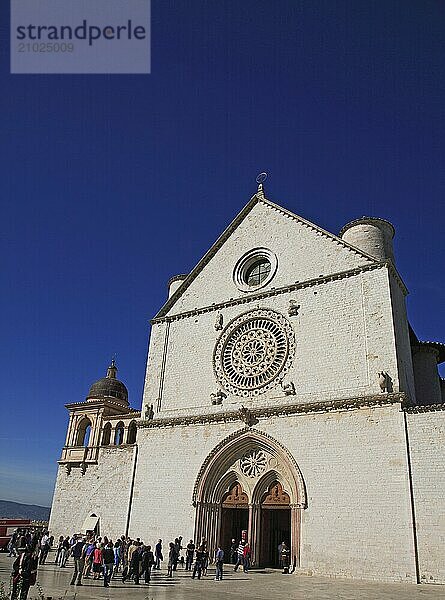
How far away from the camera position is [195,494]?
18.4 m

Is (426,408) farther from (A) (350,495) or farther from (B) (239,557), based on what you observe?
(B) (239,557)

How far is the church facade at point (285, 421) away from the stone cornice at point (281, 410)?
0.18ft

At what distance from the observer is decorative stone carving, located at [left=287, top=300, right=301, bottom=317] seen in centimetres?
1911

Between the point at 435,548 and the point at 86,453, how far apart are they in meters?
17.0

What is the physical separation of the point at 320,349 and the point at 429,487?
5.90 m

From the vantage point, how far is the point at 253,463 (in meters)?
18.1

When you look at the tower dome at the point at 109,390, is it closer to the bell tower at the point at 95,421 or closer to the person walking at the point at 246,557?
the bell tower at the point at 95,421

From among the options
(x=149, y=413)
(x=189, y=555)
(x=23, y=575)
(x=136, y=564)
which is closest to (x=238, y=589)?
(x=136, y=564)

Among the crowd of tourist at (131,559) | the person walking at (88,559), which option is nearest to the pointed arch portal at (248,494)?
Answer: the crowd of tourist at (131,559)

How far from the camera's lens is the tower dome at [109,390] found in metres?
26.8

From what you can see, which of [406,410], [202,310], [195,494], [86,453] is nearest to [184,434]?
[195,494]

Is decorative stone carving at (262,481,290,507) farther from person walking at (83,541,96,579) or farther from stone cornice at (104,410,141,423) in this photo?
stone cornice at (104,410,141,423)

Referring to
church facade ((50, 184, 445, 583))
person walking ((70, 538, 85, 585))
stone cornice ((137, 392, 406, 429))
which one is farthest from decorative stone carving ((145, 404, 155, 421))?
person walking ((70, 538, 85, 585))

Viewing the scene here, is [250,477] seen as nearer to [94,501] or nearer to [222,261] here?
[94,501]
